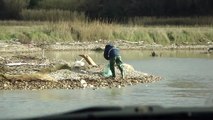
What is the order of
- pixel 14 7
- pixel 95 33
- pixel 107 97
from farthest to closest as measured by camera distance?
1. pixel 14 7
2. pixel 95 33
3. pixel 107 97

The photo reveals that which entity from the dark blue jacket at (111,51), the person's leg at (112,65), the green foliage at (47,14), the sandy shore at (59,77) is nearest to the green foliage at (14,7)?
the green foliage at (47,14)

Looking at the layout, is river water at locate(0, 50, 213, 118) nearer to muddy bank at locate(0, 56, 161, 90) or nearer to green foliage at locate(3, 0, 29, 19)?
muddy bank at locate(0, 56, 161, 90)

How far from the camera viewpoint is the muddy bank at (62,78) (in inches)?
805

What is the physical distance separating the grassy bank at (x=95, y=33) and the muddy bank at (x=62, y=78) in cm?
2419

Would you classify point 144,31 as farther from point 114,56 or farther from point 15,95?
point 15,95

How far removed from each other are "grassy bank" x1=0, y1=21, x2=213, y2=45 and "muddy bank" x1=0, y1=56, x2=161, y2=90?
2419 centimetres

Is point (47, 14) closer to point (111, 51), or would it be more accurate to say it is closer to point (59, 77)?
point (111, 51)

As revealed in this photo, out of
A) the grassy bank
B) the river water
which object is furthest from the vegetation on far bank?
the river water

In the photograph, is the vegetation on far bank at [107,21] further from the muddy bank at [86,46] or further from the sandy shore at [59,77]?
the sandy shore at [59,77]

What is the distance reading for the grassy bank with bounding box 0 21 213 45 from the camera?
163 feet

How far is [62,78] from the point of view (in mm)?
21875

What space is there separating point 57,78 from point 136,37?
33652 millimetres

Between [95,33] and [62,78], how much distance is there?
29617 mm

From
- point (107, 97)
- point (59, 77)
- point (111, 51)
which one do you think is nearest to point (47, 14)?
point (111, 51)
